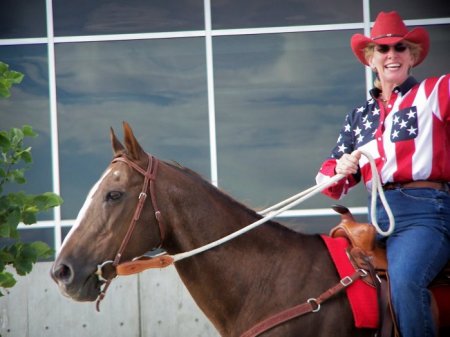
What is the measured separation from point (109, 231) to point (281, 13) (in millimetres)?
5133

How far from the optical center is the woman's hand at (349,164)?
3.41m

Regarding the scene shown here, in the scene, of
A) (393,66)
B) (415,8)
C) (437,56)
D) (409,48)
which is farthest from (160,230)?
(415,8)

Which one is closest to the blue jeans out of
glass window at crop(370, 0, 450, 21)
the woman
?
the woman

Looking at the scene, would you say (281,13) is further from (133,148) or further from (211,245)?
(211,245)

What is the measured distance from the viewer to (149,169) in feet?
10.6

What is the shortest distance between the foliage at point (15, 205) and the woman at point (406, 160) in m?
1.64

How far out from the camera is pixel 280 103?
7.64m

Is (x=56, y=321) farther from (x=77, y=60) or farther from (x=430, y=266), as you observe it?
(x=430, y=266)

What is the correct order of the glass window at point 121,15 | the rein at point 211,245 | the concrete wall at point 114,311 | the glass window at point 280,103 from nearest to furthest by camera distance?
the rein at point 211,245
the concrete wall at point 114,311
the glass window at point 280,103
the glass window at point 121,15

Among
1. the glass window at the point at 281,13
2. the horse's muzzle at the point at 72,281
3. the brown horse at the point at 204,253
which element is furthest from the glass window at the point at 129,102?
the horse's muzzle at the point at 72,281

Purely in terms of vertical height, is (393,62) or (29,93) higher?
(29,93)

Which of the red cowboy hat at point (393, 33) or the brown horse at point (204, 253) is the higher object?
the red cowboy hat at point (393, 33)

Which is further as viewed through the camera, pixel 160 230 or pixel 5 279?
pixel 5 279

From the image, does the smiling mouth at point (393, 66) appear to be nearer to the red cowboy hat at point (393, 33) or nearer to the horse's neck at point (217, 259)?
the red cowboy hat at point (393, 33)
